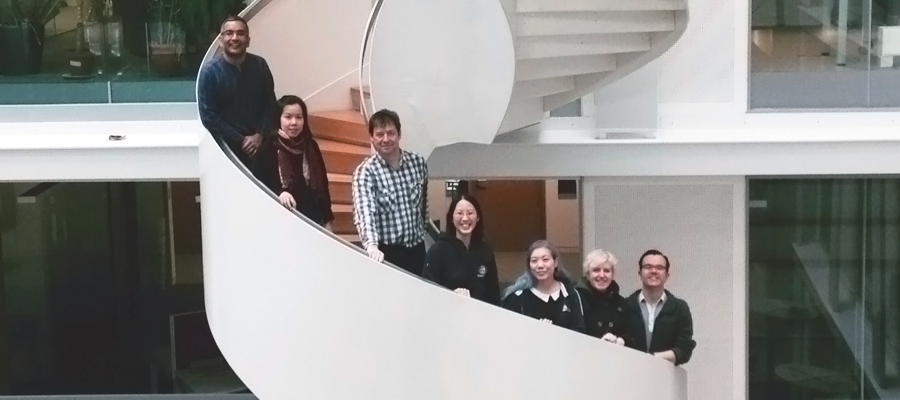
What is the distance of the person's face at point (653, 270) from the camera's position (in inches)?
276

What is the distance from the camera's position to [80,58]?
9898mm

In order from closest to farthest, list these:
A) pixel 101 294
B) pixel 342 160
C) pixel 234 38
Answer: pixel 234 38, pixel 342 160, pixel 101 294

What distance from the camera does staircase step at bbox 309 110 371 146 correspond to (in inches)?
328

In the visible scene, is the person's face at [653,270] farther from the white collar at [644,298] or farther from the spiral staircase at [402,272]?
the spiral staircase at [402,272]

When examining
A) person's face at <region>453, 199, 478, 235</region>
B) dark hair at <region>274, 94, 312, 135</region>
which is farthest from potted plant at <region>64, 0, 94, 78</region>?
person's face at <region>453, 199, 478, 235</region>

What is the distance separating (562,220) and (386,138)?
3.25m

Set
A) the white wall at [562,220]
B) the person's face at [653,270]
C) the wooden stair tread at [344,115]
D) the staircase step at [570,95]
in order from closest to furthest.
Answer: the person's face at [653,270] < the wooden stair tread at [344,115] < the staircase step at [570,95] < the white wall at [562,220]

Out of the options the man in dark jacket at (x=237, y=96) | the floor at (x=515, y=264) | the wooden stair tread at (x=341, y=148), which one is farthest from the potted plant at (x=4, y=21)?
the floor at (x=515, y=264)

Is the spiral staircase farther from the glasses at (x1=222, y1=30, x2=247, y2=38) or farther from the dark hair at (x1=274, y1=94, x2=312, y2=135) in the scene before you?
the glasses at (x1=222, y1=30, x2=247, y2=38)

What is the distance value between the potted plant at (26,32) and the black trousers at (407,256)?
4.21m

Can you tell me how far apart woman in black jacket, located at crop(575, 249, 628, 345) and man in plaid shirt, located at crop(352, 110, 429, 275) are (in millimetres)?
971

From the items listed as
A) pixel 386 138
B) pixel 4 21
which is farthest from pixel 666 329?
pixel 4 21

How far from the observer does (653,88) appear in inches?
365

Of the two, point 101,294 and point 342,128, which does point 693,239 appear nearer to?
point 342,128
